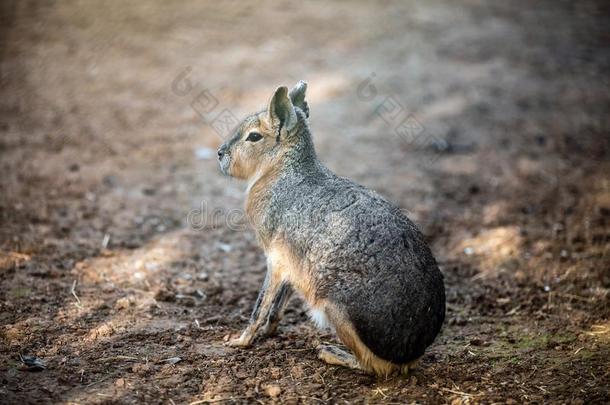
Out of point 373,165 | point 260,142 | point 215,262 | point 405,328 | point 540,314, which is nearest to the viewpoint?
point 405,328

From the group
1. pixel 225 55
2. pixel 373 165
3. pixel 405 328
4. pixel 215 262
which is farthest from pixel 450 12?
pixel 405 328

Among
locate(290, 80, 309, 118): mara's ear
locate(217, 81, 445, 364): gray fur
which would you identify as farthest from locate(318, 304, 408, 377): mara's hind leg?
locate(290, 80, 309, 118): mara's ear

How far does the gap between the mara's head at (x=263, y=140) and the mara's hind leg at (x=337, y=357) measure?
1.41 m

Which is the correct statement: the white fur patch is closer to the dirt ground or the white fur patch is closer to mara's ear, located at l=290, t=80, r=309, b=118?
the dirt ground

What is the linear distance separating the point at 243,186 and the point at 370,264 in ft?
10.8

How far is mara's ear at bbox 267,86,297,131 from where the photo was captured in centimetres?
432

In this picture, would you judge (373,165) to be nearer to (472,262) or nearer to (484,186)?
(484,186)

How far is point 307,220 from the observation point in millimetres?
4148

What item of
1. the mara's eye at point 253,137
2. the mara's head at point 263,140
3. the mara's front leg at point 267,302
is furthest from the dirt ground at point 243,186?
the mara's eye at point 253,137

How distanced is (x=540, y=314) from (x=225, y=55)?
22.3ft

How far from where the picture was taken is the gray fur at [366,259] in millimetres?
3744

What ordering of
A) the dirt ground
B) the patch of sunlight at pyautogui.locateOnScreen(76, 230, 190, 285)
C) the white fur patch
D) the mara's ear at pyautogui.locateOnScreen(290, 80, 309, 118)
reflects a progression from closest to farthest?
the white fur patch < the dirt ground < the mara's ear at pyautogui.locateOnScreen(290, 80, 309, 118) < the patch of sunlight at pyautogui.locateOnScreen(76, 230, 190, 285)

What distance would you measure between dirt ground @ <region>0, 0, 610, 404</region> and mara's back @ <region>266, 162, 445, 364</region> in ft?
1.45

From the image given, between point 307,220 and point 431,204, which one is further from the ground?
point 307,220
